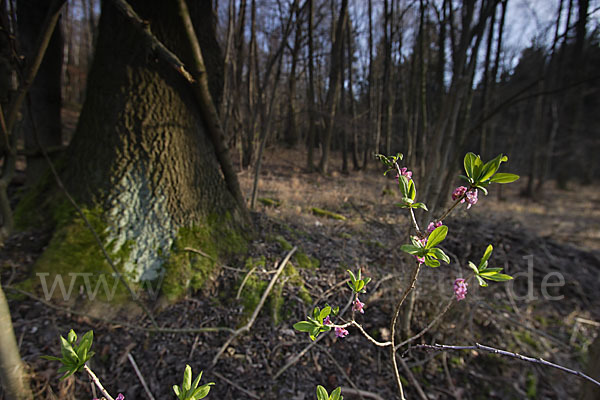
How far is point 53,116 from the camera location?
14.6 feet

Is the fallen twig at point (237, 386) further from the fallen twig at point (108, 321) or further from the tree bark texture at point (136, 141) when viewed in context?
the tree bark texture at point (136, 141)

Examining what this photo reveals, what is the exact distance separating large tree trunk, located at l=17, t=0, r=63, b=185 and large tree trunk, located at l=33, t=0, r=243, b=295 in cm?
210

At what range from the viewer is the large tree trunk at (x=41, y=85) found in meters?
3.97

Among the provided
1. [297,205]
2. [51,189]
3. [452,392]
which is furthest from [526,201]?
[51,189]

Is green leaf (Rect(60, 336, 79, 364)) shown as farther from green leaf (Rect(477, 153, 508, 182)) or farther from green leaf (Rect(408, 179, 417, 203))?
green leaf (Rect(477, 153, 508, 182))

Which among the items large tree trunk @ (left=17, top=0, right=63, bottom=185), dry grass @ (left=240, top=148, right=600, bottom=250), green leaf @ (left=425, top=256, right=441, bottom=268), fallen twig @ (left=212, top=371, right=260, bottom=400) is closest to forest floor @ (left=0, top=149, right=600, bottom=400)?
fallen twig @ (left=212, top=371, right=260, bottom=400)

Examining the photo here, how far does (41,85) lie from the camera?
13.9ft

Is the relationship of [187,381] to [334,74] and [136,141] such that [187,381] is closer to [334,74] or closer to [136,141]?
[136,141]

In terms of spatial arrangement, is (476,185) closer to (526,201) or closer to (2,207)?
(2,207)

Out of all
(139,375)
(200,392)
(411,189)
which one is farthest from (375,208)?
(200,392)

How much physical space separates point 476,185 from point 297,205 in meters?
4.68

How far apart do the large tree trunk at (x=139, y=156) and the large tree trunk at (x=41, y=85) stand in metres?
2.10

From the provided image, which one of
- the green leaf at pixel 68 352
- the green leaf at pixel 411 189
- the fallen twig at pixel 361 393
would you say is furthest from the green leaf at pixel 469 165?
the fallen twig at pixel 361 393

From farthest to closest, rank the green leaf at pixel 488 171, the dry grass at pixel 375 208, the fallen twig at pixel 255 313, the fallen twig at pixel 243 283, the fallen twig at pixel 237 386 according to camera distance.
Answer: the dry grass at pixel 375 208 < the fallen twig at pixel 243 283 < the fallen twig at pixel 255 313 < the fallen twig at pixel 237 386 < the green leaf at pixel 488 171
